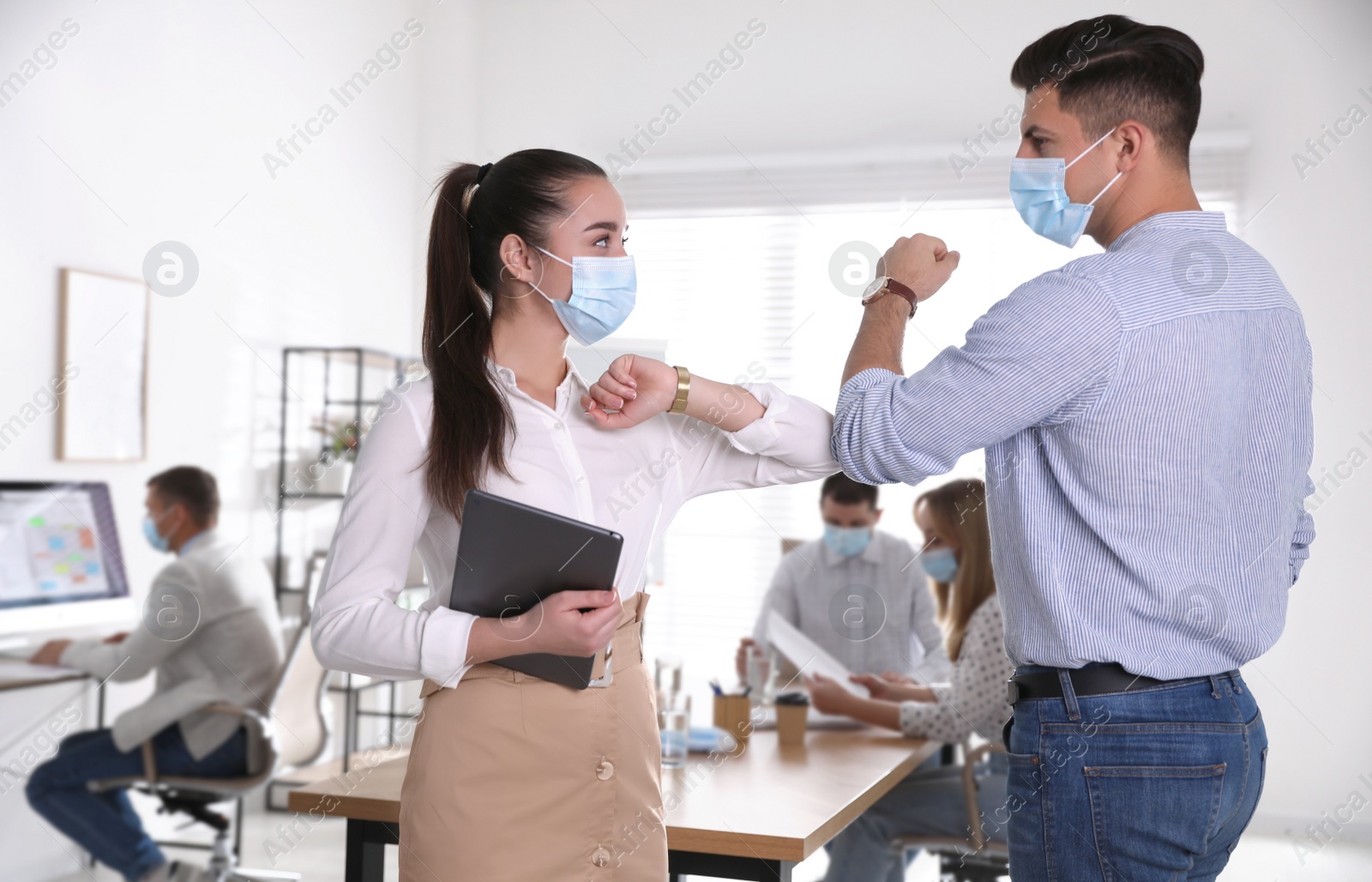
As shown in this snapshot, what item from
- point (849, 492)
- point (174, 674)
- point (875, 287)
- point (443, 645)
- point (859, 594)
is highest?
point (875, 287)

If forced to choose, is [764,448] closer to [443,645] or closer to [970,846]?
[443,645]

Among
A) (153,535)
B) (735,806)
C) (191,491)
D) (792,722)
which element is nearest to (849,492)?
(792,722)

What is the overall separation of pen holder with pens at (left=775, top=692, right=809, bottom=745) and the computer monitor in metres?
2.27

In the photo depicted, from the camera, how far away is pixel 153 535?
3.68m

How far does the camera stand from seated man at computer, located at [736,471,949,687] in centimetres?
357

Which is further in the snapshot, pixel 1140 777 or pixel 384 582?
pixel 384 582

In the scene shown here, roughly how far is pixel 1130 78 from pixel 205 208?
356 cm

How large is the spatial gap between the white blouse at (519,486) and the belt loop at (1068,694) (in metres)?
0.40

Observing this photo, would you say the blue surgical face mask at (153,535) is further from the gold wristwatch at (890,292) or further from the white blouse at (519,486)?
the gold wristwatch at (890,292)

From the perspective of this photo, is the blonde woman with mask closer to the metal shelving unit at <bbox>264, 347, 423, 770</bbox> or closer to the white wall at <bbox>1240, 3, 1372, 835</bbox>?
the white wall at <bbox>1240, 3, 1372, 835</bbox>

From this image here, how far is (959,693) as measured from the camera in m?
2.62

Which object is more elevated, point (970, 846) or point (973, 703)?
point (973, 703)

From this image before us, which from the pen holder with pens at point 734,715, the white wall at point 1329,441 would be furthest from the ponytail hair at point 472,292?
the white wall at point 1329,441

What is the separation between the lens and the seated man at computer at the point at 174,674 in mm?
3186
